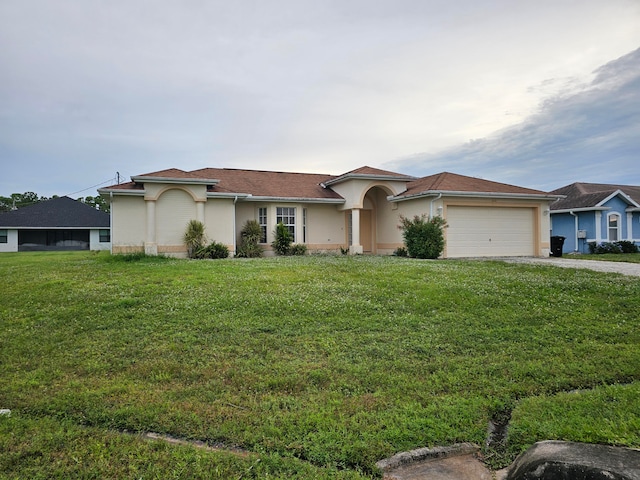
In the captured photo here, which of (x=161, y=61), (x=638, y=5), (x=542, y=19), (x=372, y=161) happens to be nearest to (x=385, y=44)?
(x=542, y=19)

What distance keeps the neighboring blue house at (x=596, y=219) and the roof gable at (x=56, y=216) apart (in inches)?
1311

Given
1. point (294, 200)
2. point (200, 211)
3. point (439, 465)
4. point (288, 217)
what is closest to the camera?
point (439, 465)

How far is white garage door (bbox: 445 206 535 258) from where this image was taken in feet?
60.5

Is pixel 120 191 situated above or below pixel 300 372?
above

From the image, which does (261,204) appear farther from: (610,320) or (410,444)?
(410,444)

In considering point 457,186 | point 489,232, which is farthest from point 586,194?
point 457,186

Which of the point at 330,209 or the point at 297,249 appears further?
the point at 330,209

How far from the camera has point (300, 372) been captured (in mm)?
5000

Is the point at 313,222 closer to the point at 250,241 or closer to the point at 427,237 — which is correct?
the point at 250,241

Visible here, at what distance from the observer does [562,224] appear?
84.7 ft

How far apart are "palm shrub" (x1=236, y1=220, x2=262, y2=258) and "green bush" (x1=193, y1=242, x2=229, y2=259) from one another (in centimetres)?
91

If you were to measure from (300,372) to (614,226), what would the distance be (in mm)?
26401

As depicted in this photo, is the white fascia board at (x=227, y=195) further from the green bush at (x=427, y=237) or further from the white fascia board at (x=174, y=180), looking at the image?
the green bush at (x=427, y=237)

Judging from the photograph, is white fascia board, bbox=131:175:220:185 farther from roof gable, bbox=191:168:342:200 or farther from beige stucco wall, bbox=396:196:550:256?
beige stucco wall, bbox=396:196:550:256
